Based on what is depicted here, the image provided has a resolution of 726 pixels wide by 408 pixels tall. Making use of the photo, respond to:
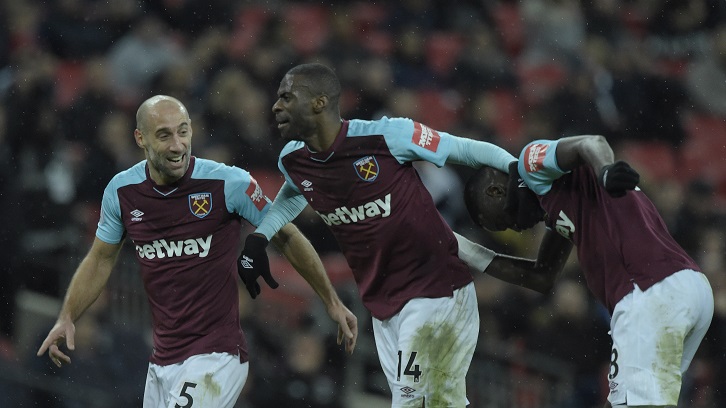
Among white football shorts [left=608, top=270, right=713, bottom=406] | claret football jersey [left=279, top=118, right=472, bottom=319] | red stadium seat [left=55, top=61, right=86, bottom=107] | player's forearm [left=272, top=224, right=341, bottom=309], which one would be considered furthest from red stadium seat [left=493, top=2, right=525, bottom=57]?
white football shorts [left=608, top=270, right=713, bottom=406]

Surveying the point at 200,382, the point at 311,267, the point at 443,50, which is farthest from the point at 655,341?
the point at 443,50

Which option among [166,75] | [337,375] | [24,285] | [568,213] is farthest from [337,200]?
[166,75]

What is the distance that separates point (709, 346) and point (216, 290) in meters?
5.11

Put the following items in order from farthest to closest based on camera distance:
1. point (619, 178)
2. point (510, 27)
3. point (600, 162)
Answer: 1. point (510, 27)
2. point (600, 162)
3. point (619, 178)

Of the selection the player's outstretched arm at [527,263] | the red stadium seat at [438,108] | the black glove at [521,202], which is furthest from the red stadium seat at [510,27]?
the black glove at [521,202]

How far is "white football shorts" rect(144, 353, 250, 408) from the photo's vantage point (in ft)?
18.7

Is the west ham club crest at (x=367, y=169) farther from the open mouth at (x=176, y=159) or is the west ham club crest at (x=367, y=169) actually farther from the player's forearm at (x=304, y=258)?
the open mouth at (x=176, y=159)

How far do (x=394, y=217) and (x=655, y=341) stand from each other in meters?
1.39

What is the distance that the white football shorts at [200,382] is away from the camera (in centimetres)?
569

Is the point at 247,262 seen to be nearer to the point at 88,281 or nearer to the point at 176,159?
the point at 176,159

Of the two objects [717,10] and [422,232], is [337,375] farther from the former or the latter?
[717,10]

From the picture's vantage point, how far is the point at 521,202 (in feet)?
18.1

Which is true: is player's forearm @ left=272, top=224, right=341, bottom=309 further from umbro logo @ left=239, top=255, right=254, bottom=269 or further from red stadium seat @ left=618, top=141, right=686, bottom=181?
red stadium seat @ left=618, top=141, right=686, bottom=181

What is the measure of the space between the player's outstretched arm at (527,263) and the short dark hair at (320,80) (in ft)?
3.27
